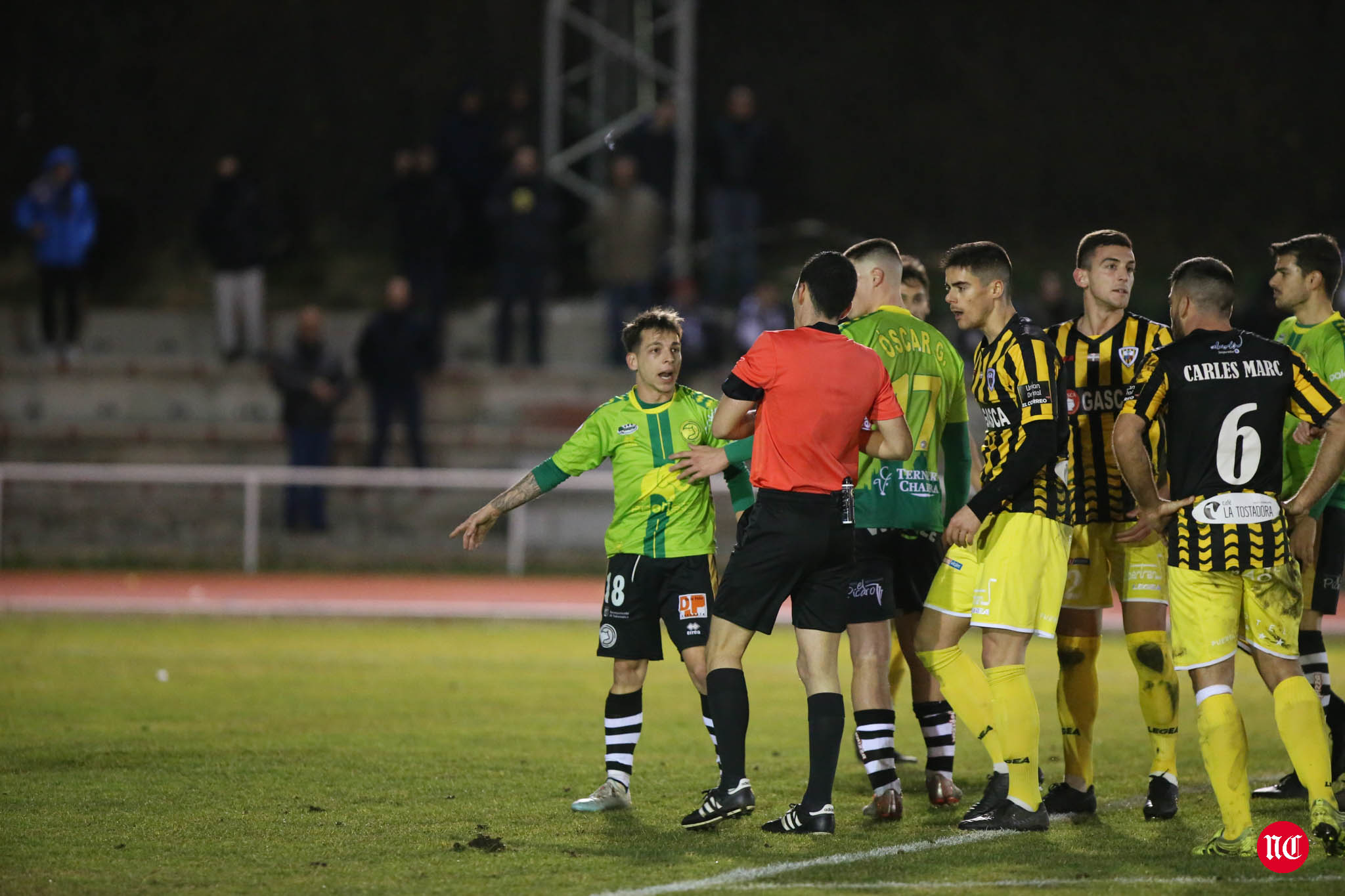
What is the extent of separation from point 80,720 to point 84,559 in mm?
8880

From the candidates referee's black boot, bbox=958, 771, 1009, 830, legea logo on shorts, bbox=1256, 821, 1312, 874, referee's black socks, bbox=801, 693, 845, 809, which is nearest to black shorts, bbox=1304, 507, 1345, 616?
legea logo on shorts, bbox=1256, 821, 1312, 874

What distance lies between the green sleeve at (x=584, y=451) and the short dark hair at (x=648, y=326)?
33 cm

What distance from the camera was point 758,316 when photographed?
1805cm

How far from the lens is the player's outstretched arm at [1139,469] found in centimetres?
588

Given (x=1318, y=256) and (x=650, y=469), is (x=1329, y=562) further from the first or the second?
(x=650, y=469)

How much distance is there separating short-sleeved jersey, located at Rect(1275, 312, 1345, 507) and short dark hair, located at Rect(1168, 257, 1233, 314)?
3.92ft

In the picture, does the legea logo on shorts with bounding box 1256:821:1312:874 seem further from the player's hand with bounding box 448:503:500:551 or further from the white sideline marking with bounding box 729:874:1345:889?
the player's hand with bounding box 448:503:500:551

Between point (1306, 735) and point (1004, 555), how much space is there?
127cm

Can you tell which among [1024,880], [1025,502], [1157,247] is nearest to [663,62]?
[1157,247]

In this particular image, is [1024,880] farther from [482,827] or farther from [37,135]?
[37,135]

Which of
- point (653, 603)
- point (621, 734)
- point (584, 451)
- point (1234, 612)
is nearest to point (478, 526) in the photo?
point (584, 451)

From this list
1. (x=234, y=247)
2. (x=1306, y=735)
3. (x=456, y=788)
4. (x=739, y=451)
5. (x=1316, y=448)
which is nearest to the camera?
(x=1306, y=735)

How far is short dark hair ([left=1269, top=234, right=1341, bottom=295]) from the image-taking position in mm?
6781

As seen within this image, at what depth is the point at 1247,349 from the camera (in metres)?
5.79
